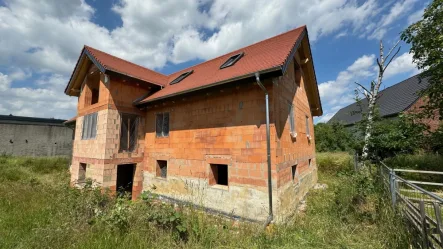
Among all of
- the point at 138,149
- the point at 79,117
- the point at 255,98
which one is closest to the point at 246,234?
the point at 255,98

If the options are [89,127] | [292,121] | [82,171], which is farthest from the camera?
[82,171]

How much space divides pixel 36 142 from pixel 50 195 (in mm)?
22017

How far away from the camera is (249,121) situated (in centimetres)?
637

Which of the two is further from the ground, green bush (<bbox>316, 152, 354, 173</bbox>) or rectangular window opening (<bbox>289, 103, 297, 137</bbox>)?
rectangular window opening (<bbox>289, 103, 297, 137</bbox>)

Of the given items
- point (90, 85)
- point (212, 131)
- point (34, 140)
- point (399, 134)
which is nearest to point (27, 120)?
point (34, 140)

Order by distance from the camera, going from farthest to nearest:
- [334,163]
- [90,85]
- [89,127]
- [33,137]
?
[33,137] → [334,163] → [90,85] → [89,127]

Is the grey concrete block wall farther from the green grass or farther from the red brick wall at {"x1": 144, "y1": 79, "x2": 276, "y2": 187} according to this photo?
the red brick wall at {"x1": 144, "y1": 79, "x2": 276, "y2": 187}

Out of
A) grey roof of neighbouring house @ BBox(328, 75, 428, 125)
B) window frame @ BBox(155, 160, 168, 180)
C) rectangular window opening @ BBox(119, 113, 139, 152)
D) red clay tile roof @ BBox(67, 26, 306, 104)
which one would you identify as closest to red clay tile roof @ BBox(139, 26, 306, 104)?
red clay tile roof @ BBox(67, 26, 306, 104)

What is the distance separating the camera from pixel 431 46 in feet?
29.5

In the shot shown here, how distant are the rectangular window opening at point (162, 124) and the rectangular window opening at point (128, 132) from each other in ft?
3.71

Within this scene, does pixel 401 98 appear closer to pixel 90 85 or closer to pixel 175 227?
pixel 175 227

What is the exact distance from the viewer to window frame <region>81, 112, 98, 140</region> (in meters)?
9.38

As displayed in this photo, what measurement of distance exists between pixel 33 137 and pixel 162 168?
23.5 meters

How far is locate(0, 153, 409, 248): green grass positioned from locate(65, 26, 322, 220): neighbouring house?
124 cm
